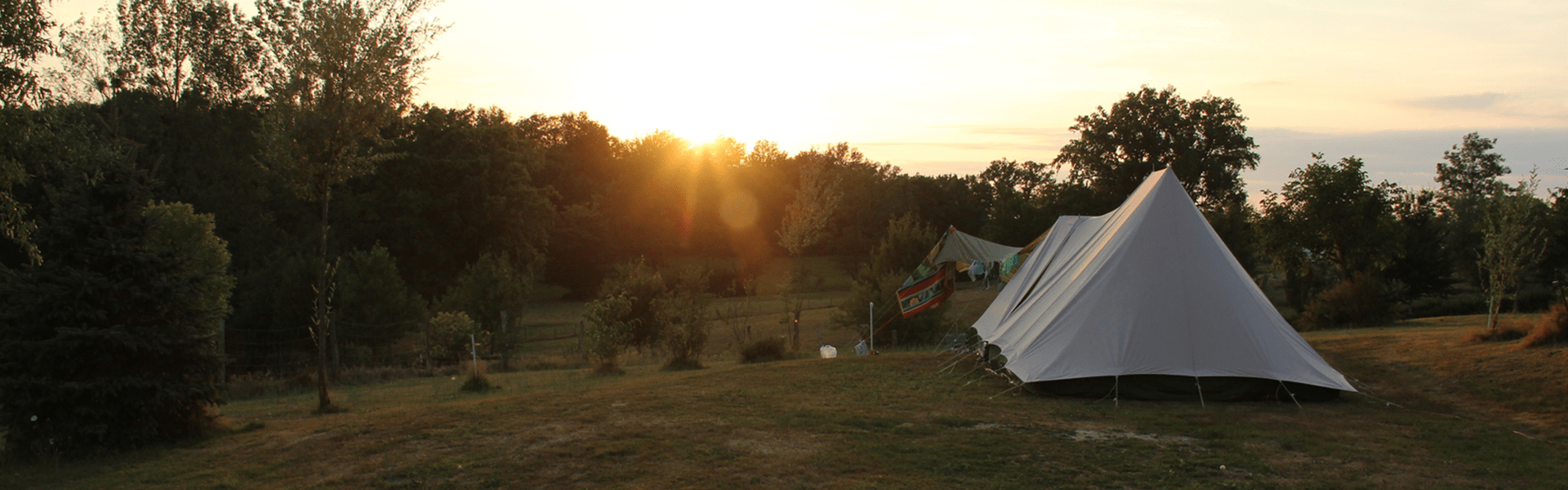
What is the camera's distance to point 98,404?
25.7 feet

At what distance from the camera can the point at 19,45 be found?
7.61m

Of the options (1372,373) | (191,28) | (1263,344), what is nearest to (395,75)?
(1263,344)

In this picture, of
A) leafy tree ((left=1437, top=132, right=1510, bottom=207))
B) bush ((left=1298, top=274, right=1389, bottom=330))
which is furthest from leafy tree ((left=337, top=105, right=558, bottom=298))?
leafy tree ((left=1437, top=132, right=1510, bottom=207))

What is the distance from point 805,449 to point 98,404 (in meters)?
6.51

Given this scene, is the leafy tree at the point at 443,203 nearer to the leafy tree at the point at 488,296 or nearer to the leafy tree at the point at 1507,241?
the leafy tree at the point at 488,296

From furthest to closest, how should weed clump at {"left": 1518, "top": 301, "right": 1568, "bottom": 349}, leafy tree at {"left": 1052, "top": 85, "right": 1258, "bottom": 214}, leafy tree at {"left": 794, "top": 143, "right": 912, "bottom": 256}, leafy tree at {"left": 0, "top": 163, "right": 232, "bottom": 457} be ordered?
leafy tree at {"left": 794, "top": 143, "right": 912, "bottom": 256} → leafy tree at {"left": 1052, "top": 85, "right": 1258, "bottom": 214} → weed clump at {"left": 1518, "top": 301, "right": 1568, "bottom": 349} → leafy tree at {"left": 0, "top": 163, "right": 232, "bottom": 457}

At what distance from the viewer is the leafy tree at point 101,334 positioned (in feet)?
25.4

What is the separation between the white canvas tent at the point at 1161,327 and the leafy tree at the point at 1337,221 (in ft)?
54.5

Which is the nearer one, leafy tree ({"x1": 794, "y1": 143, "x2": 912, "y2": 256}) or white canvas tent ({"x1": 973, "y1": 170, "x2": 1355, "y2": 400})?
white canvas tent ({"x1": 973, "y1": 170, "x2": 1355, "y2": 400})

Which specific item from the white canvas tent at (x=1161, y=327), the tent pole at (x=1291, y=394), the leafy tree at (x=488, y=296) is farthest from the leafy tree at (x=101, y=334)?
the leafy tree at (x=488, y=296)

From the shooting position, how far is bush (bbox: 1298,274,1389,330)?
20.5 metres

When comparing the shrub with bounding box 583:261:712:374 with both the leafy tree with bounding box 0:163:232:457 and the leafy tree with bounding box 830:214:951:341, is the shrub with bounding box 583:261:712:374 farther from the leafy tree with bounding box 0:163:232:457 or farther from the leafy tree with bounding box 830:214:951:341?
the leafy tree with bounding box 0:163:232:457

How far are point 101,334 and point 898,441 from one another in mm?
7300

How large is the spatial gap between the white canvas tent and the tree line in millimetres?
6842
